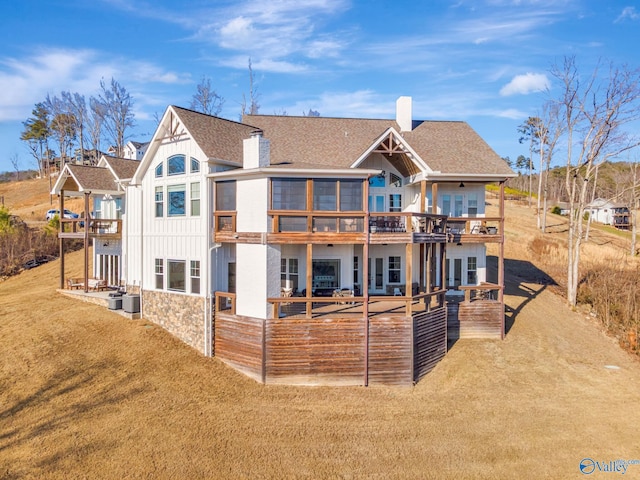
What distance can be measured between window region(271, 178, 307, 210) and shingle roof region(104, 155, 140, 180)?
1025 centimetres

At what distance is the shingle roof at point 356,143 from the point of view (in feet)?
Result: 62.5

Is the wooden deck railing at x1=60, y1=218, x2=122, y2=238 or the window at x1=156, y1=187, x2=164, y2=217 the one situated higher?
the window at x1=156, y1=187, x2=164, y2=217

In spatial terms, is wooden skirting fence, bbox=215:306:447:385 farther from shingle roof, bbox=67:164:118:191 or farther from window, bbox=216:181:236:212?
shingle roof, bbox=67:164:118:191

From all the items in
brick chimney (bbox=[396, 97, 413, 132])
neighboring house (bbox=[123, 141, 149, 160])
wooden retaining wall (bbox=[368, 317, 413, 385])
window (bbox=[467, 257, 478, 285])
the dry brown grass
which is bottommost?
the dry brown grass

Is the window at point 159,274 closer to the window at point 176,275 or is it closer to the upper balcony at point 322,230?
the window at point 176,275

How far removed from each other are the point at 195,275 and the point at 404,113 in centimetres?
1419

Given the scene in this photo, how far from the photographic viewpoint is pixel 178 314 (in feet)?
57.4

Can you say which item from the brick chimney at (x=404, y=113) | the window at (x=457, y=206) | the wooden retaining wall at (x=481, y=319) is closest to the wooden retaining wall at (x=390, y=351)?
the wooden retaining wall at (x=481, y=319)

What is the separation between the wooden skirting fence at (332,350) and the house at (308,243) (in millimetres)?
37

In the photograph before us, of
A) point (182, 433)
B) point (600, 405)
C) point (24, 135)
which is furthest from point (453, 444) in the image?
point (24, 135)

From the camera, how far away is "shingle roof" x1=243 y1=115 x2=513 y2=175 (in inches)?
750

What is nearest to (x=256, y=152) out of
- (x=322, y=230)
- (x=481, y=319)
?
(x=322, y=230)

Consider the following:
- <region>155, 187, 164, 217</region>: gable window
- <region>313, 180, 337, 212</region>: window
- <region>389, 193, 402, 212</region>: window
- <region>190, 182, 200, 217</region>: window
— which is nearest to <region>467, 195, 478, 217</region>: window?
<region>389, 193, 402, 212</region>: window

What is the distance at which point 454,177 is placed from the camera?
1931cm
